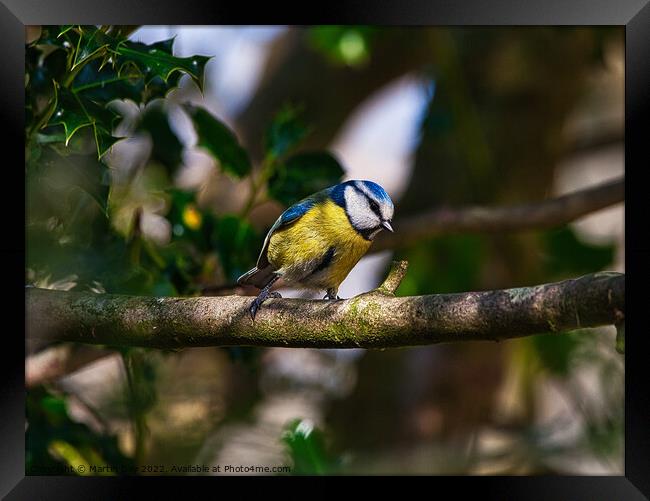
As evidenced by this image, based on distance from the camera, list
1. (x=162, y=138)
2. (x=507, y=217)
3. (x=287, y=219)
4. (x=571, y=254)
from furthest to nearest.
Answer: (x=571, y=254), (x=507, y=217), (x=162, y=138), (x=287, y=219)

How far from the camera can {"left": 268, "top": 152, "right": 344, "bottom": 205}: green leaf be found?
1.69 metres

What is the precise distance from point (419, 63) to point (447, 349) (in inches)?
44.3

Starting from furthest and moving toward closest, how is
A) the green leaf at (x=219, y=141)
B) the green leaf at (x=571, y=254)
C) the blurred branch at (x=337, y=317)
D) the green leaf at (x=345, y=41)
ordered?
the green leaf at (x=571, y=254)
the green leaf at (x=345, y=41)
the green leaf at (x=219, y=141)
the blurred branch at (x=337, y=317)

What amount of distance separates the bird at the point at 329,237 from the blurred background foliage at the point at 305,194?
0.39ft

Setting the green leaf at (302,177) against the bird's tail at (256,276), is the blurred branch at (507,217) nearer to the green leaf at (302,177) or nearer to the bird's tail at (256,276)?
the green leaf at (302,177)

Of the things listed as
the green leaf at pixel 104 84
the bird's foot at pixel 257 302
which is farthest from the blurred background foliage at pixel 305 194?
the bird's foot at pixel 257 302

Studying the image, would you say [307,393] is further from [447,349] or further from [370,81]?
[370,81]

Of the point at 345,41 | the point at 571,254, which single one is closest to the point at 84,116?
the point at 345,41

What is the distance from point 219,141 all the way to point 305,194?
22cm

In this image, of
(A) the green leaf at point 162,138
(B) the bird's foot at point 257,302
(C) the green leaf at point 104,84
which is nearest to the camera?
(B) the bird's foot at point 257,302

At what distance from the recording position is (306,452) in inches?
58.4

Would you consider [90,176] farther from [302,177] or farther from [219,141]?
[302,177]

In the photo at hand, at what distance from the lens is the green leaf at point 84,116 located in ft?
4.06

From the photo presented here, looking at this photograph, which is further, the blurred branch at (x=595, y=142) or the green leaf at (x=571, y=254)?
the blurred branch at (x=595, y=142)
